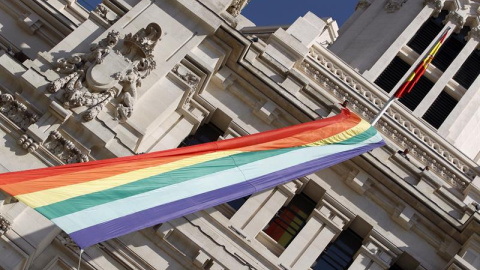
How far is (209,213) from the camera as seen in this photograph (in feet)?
79.2

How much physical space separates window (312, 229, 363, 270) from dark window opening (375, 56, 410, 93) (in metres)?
12.1

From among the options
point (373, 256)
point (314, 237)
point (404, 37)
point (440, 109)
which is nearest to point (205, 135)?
point (314, 237)

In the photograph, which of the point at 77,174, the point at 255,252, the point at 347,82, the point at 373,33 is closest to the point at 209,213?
the point at 255,252

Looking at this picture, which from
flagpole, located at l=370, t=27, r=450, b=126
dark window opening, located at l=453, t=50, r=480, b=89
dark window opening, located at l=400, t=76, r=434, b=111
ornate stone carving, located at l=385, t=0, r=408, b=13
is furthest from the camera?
ornate stone carving, located at l=385, t=0, r=408, b=13

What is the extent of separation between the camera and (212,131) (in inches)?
1086

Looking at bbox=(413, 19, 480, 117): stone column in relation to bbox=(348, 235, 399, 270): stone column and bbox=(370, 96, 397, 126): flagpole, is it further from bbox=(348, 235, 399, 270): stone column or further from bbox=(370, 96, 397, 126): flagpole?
bbox=(348, 235, 399, 270): stone column

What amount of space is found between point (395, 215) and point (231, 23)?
8167mm

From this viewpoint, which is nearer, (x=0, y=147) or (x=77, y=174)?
(x=77, y=174)

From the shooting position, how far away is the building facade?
75.3ft

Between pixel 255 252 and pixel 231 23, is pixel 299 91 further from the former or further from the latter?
pixel 255 252

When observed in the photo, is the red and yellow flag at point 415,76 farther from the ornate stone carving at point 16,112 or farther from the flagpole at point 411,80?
the ornate stone carving at point 16,112

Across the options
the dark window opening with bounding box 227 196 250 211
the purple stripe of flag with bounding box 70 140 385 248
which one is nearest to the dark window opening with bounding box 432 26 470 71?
the purple stripe of flag with bounding box 70 140 385 248

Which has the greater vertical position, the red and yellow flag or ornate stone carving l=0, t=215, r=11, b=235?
the red and yellow flag

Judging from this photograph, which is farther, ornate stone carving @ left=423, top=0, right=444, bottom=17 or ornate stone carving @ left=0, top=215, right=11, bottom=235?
ornate stone carving @ left=423, top=0, right=444, bottom=17
